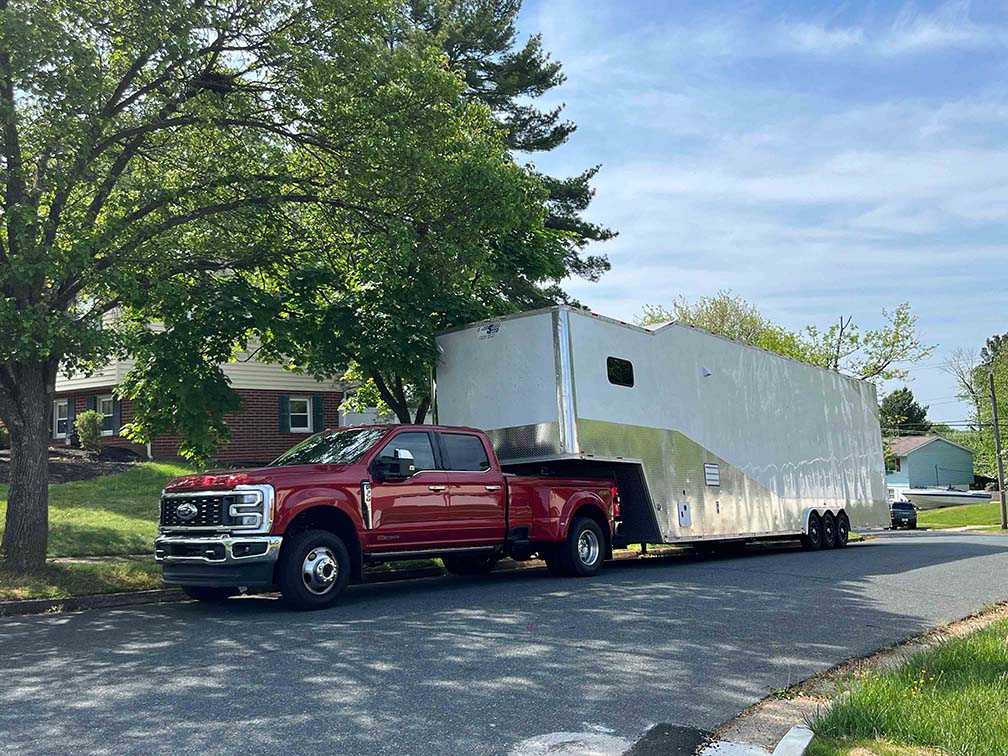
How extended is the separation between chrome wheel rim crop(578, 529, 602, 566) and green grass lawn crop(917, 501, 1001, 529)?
37528mm

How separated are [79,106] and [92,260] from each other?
1810mm

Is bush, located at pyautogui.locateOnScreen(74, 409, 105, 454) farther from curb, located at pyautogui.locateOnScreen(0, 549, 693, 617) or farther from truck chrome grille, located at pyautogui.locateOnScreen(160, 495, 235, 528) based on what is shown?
truck chrome grille, located at pyautogui.locateOnScreen(160, 495, 235, 528)

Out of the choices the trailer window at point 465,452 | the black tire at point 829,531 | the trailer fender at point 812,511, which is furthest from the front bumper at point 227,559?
the black tire at point 829,531

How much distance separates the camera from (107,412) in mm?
29703

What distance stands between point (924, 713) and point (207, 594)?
8.03m

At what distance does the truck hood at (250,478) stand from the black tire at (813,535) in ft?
40.9

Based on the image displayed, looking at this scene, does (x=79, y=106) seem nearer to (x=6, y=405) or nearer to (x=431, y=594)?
(x=6, y=405)

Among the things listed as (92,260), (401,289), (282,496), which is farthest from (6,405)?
(401,289)

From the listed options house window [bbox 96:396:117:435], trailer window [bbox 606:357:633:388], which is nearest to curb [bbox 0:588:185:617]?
trailer window [bbox 606:357:633:388]

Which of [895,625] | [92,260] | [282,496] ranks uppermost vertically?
[92,260]

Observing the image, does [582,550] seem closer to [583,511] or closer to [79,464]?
[583,511]

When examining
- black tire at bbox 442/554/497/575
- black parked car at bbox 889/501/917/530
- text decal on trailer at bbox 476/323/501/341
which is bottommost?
black parked car at bbox 889/501/917/530

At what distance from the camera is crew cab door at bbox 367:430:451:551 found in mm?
11031

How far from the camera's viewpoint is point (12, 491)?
12289 mm
